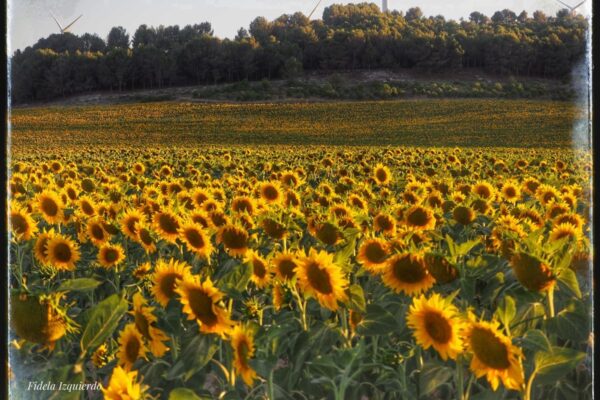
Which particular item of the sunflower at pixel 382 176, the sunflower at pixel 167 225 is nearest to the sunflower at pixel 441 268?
the sunflower at pixel 167 225

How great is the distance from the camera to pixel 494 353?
143 cm

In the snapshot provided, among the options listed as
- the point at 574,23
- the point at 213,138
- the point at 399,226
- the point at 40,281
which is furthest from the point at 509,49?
the point at 213,138

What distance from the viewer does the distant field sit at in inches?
210

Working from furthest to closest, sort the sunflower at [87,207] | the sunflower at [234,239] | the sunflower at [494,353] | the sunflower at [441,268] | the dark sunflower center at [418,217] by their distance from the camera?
the sunflower at [87,207], the dark sunflower center at [418,217], the sunflower at [234,239], the sunflower at [441,268], the sunflower at [494,353]

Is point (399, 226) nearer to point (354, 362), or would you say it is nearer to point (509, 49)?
point (354, 362)

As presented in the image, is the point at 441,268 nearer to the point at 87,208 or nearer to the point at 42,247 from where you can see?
the point at 42,247

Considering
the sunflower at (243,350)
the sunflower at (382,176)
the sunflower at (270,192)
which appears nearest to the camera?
the sunflower at (243,350)

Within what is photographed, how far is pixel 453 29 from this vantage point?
3.21 m

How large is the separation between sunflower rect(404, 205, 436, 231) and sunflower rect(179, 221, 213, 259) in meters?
0.86

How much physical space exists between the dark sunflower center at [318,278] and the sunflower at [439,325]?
250 mm

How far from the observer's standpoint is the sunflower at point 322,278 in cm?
172

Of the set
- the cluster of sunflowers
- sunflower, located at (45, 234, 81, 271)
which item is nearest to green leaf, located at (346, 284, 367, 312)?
the cluster of sunflowers

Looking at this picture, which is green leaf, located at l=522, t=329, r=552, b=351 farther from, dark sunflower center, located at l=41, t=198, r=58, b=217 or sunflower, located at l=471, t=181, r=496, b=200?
dark sunflower center, located at l=41, t=198, r=58, b=217

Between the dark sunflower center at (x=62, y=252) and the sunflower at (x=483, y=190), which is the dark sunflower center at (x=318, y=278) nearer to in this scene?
the dark sunflower center at (x=62, y=252)
